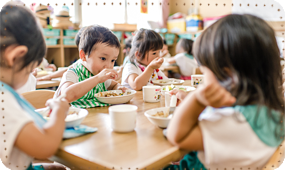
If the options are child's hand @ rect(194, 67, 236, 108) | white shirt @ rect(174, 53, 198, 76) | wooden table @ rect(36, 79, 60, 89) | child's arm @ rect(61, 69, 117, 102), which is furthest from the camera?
white shirt @ rect(174, 53, 198, 76)

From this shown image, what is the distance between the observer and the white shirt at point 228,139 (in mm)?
537

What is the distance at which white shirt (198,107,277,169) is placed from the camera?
1.76 feet

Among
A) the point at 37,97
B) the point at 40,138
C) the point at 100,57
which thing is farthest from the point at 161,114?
the point at 37,97

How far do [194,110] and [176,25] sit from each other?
14.6ft

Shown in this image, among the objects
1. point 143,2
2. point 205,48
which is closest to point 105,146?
point 205,48

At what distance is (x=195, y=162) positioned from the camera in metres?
0.69

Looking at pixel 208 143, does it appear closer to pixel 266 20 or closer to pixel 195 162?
pixel 195 162

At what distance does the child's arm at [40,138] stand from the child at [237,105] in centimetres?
28

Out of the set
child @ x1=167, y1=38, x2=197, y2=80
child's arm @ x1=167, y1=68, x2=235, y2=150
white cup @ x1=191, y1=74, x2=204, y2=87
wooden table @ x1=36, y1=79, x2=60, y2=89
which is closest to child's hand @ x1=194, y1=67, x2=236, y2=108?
child's arm @ x1=167, y1=68, x2=235, y2=150

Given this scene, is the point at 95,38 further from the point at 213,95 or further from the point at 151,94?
the point at 213,95

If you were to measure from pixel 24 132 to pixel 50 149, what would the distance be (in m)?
0.07

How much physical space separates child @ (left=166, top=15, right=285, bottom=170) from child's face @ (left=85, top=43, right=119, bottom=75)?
25.0 inches

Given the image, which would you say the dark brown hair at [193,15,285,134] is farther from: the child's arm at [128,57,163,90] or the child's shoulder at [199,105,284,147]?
the child's arm at [128,57,163,90]

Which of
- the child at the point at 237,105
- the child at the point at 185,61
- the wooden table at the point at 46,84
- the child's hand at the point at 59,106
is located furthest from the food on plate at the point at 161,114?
the child at the point at 185,61
